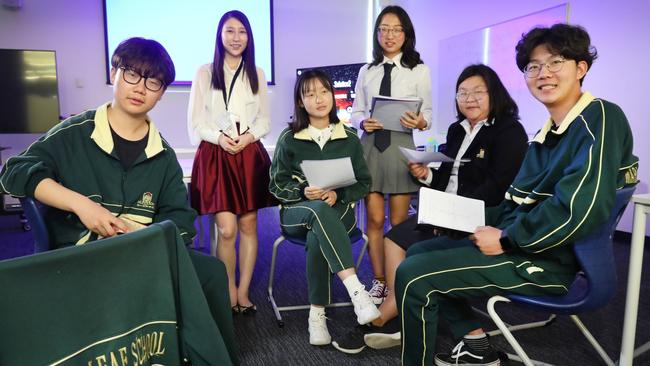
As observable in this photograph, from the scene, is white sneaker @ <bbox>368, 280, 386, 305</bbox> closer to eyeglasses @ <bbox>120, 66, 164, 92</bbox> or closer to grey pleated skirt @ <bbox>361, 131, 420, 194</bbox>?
grey pleated skirt @ <bbox>361, 131, 420, 194</bbox>

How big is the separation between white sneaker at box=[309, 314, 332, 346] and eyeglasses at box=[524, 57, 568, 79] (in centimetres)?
129

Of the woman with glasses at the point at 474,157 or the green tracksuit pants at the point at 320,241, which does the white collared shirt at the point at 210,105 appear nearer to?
the green tracksuit pants at the point at 320,241

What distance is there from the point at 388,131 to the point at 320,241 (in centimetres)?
75

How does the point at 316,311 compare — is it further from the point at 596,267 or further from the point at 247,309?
the point at 596,267

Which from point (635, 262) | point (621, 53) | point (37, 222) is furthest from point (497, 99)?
point (621, 53)

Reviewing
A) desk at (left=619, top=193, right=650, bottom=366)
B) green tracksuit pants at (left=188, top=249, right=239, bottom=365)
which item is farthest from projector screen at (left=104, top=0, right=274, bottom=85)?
desk at (left=619, top=193, right=650, bottom=366)

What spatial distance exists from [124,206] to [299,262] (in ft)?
6.20

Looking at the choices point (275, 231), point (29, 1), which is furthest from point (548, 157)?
point (29, 1)

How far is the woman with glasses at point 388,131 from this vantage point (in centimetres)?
231

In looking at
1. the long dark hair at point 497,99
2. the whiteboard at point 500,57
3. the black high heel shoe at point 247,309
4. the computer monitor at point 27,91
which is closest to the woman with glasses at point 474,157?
the long dark hair at point 497,99

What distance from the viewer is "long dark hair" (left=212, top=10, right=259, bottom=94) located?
2.20 m

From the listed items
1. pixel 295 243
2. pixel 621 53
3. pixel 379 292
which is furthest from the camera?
pixel 621 53

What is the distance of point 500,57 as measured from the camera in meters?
4.36

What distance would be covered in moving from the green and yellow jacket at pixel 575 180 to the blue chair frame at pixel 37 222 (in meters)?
1.38
